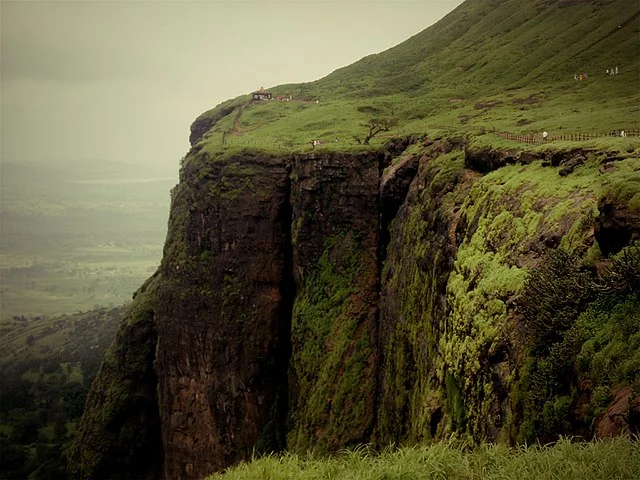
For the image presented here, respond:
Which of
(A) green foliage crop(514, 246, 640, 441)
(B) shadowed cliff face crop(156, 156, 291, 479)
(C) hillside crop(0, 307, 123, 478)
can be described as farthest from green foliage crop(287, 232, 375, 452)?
(C) hillside crop(0, 307, 123, 478)

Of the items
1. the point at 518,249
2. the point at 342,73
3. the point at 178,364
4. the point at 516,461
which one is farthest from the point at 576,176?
the point at 342,73

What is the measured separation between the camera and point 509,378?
1404 centimetres

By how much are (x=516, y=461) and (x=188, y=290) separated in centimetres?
4217

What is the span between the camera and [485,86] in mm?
74375

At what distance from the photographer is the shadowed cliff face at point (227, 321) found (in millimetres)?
44812

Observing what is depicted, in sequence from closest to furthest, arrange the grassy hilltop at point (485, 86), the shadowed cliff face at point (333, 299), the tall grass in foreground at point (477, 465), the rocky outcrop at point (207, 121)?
the tall grass in foreground at point (477, 465) → the shadowed cliff face at point (333, 299) → the grassy hilltop at point (485, 86) → the rocky outcrop at point (207, 121)

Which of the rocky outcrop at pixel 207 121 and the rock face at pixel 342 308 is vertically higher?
the rocky outcrop at pixel 207 121

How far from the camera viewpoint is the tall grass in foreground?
8.08 m

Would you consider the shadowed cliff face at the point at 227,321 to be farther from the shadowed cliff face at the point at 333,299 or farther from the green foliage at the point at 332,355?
the green foliage at the point at 332,355

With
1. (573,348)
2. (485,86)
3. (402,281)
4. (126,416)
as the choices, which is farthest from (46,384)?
(573,348)

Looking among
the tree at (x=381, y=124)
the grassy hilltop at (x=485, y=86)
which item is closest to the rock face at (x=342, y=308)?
the grassy hilltop at (x=485, y=86)

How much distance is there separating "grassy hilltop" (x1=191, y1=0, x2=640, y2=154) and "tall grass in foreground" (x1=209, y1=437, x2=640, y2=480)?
1060 inches

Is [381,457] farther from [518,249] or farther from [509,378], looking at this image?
[518,249]

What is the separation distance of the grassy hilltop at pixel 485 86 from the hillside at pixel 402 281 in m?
0.60
